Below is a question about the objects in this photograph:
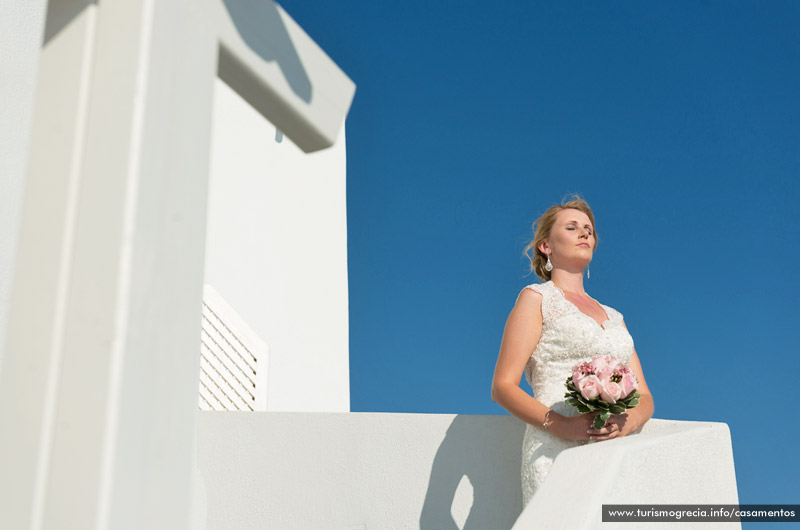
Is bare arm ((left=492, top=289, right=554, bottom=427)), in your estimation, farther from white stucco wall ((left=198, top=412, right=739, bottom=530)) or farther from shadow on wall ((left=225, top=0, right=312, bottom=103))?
shadow on wall ((left=225, top=0, right=312, bottom=103))

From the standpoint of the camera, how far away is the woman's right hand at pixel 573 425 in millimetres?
3736

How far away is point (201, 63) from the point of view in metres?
1.48

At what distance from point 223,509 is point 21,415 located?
11.8ft

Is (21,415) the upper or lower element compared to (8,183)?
lower

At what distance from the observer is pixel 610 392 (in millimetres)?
3568

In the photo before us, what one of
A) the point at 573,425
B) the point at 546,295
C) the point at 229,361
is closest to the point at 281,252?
the point at 229,361

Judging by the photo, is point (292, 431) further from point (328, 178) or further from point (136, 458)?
point (328, 178)

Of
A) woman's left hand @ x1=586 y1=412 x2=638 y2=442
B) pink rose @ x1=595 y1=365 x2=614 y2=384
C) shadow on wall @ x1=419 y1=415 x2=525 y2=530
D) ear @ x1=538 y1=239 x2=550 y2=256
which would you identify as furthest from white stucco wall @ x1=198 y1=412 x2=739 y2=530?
ear @ x1=538 y1=239 x2=550 y2=256

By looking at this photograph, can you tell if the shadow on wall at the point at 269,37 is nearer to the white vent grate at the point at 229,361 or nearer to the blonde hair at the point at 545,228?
the blonde hair at the point at 545,228

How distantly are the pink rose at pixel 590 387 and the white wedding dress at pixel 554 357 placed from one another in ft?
1.24

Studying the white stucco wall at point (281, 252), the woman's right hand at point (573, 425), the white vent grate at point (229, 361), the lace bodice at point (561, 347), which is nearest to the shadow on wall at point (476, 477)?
the lace bodice at point (561, 347)

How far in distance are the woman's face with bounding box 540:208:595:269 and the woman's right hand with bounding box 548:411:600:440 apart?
946 mm

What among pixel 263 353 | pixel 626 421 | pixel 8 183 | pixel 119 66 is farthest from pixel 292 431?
pixel 263 353

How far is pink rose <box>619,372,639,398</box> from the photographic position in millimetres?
3609
